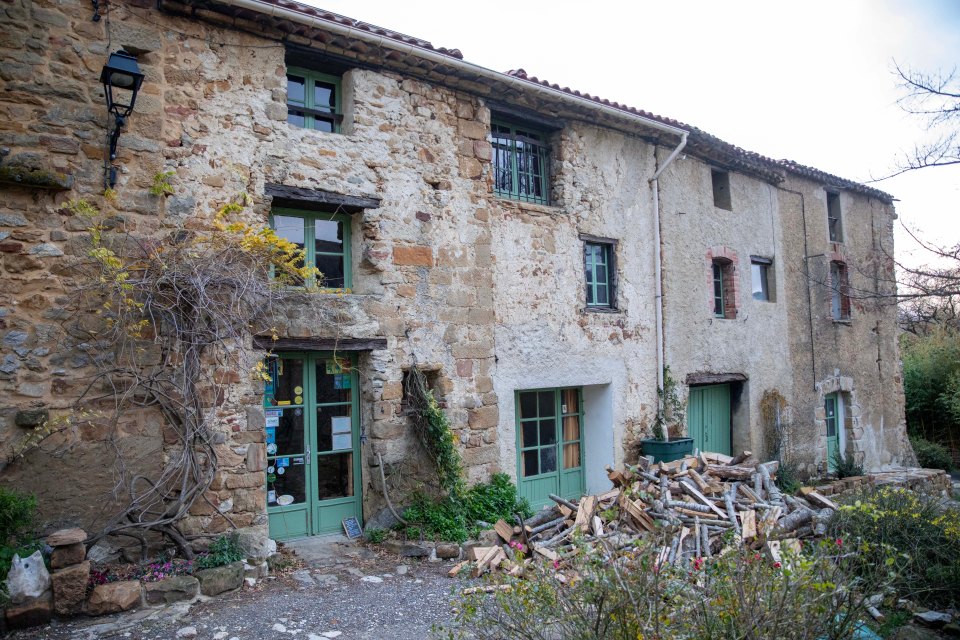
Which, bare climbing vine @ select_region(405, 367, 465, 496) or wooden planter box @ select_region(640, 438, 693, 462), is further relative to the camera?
wooden planter box @ select_region(640, 438, 693, 462)

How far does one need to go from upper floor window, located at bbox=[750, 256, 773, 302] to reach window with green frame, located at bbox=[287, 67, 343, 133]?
8.30 metres

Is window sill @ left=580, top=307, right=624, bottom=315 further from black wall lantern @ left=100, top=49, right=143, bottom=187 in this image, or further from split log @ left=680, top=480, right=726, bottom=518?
black wall lantern @ left=100, top=49, right=143, bottom=187

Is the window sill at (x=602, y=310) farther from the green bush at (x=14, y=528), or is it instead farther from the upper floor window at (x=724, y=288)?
the green bush at (x=14, y=528)

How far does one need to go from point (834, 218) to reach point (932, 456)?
6.62m

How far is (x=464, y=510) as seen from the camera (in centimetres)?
705

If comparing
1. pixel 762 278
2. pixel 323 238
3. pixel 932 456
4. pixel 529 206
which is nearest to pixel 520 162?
pixel 529 206

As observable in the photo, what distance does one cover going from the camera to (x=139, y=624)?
15.1ft

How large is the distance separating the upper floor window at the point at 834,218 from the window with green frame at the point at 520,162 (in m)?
8.15

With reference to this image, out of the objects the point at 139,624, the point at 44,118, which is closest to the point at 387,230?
the point at 44,118

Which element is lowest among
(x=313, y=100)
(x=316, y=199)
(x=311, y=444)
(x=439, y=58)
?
(x=311, y=444)

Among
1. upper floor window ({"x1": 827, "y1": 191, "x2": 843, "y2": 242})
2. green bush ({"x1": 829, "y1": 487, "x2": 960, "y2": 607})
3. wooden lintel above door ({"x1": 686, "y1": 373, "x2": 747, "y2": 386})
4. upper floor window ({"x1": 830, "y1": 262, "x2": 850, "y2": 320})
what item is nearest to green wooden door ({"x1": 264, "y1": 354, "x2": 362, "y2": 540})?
green bush ({"x1": 829, "y1": 487, "x2": 960, "y2": 607})

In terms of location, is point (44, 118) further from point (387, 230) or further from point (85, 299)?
point (387, 230)

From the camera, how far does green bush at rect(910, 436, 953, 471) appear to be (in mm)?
15328

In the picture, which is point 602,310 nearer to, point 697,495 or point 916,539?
point 697,495
